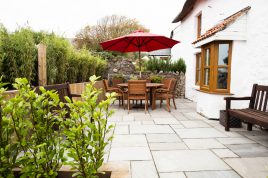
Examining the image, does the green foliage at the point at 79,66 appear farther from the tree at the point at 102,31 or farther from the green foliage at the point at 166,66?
the tree at the point at 102,31

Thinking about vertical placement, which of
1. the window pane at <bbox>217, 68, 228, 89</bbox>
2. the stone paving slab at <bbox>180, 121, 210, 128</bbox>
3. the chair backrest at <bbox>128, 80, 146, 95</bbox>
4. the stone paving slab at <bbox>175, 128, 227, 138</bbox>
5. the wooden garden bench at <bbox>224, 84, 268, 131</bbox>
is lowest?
the stone paving slab at <bbox>175, 128, 227, 138</bbox>

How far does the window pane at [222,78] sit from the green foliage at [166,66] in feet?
15.7

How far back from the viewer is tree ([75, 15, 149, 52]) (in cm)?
1742

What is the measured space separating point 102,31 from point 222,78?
14.2 meters

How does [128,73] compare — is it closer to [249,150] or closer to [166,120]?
[166,120]

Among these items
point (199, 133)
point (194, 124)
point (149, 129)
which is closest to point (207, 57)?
point (194, 124)

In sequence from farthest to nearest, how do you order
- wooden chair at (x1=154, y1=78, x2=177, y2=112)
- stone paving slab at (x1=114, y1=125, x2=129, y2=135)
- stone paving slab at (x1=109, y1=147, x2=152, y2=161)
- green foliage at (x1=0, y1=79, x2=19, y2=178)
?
wooden chair at (x1=154, y1=78, x2=177, y2=112)
stone paving slab at (x1=114, y1=125, x2=129, y2=135)
stone paving slab at (x1=109, y1=147, x2=152, y2=161)
green foliage at (x1=0, y1=79, x2=19, y2=178)

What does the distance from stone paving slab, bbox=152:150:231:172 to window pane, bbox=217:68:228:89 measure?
102 inches

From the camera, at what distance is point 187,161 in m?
2.91

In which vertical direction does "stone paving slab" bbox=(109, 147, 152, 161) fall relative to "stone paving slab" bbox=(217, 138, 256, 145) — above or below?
below

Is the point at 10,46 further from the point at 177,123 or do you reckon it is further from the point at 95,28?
the point at 95,28

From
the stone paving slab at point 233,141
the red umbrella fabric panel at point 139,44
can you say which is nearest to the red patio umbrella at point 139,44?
the red umbrella fabric panel at point 139,44

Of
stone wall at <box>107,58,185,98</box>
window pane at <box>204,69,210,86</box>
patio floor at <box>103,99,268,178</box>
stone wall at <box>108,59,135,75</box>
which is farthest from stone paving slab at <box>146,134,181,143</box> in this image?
stone wall at <box>108,59,135,75</box>

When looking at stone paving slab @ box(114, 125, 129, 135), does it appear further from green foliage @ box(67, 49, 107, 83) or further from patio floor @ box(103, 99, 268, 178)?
green foliage @ box(67, 49, 107, 83)
